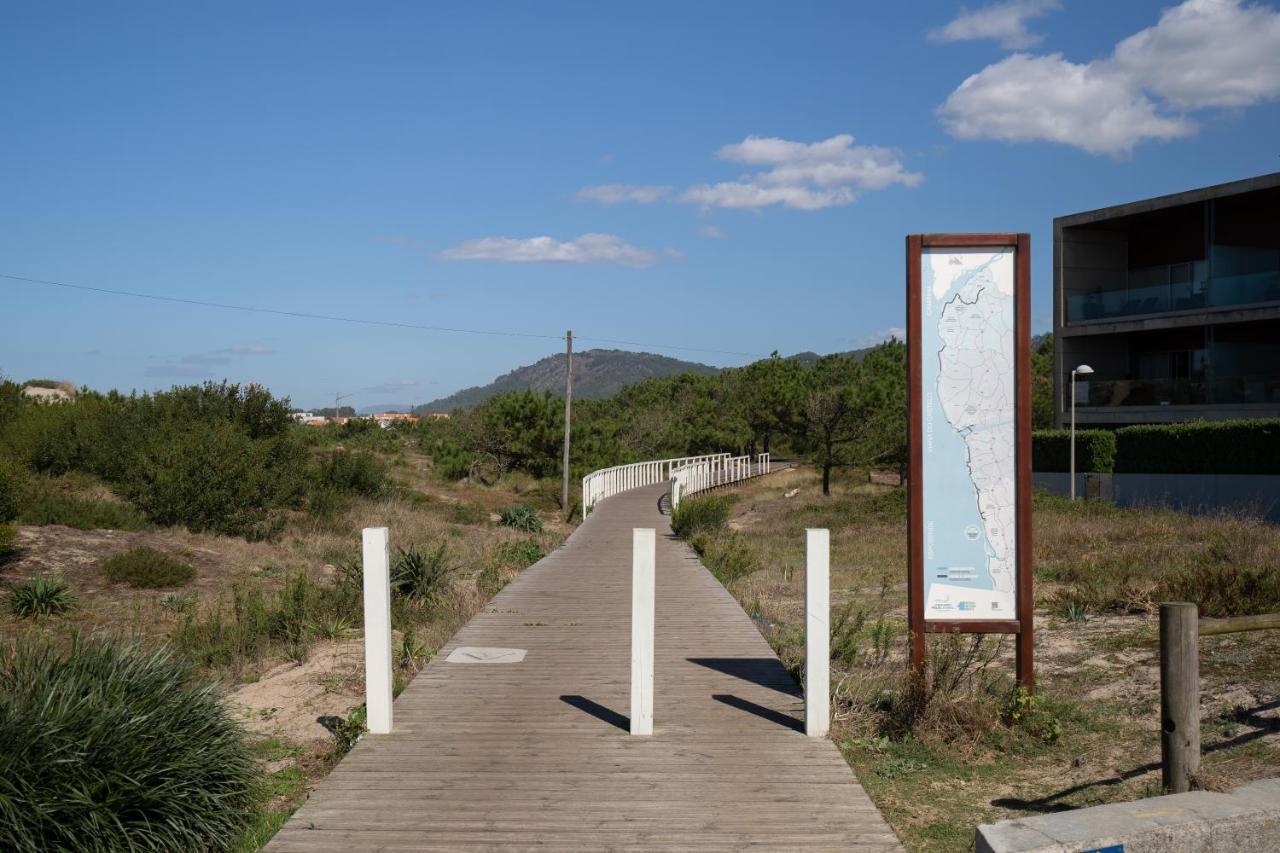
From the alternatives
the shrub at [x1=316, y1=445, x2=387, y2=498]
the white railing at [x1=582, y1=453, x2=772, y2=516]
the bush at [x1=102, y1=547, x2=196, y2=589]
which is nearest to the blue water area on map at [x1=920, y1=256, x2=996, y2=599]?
the bush at [x1=102, y1=547, x2=196, y2=589]

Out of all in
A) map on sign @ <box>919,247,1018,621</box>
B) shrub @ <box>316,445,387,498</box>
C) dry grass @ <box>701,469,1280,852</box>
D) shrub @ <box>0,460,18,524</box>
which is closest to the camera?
dry grass @ <box>701,469,1280,852</box>

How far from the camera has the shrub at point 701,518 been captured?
2319cm

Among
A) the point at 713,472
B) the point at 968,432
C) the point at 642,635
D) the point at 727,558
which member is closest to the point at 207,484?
the point at 727,558

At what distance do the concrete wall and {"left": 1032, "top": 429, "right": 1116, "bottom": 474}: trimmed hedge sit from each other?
37 centimetres

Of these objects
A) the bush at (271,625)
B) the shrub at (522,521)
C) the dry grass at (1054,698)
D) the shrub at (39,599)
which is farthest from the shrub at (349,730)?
the shrub at (522,521)

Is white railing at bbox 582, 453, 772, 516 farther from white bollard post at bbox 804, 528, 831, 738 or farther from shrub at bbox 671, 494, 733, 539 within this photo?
white bollard post at bbox 804, 528, 831, 738

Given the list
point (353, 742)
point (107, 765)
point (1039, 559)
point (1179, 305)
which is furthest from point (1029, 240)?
point (1179, 305)

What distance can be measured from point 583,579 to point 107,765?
437 inches

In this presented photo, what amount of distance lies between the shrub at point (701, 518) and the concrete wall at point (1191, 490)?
33.5 feet

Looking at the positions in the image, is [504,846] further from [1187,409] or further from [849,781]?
[1187,409]

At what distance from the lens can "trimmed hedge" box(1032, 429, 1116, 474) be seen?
29.3 metres

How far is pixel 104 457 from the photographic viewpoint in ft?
85.4

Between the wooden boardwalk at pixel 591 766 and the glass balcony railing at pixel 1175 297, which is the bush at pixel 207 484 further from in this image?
the glass balcony railing at pixel 1175 297

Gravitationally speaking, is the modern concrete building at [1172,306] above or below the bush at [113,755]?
above
